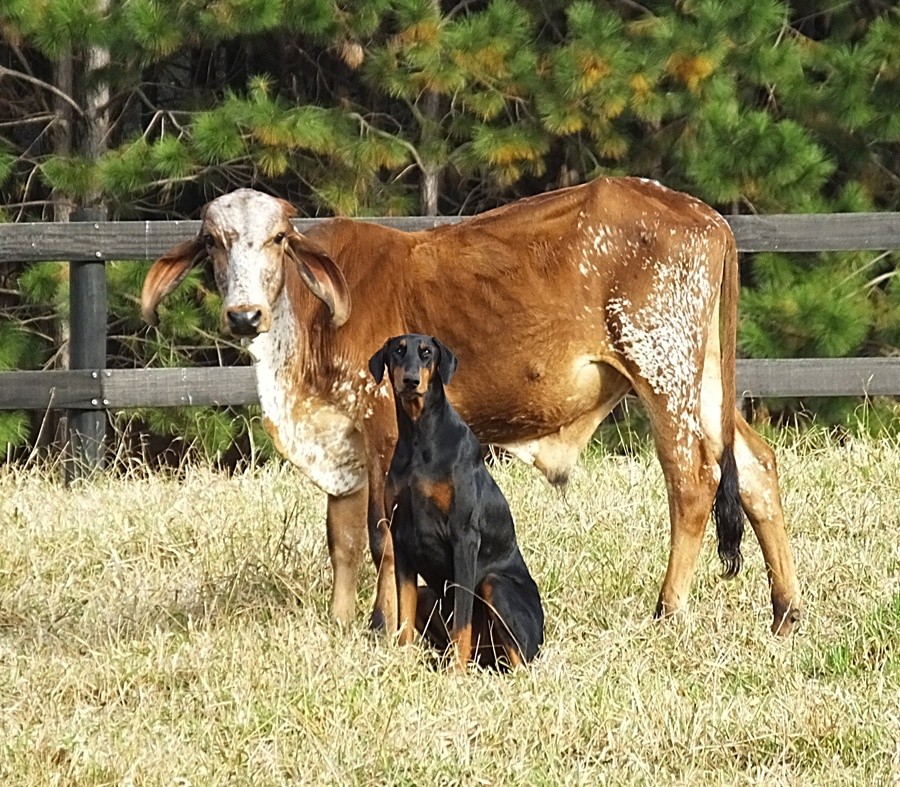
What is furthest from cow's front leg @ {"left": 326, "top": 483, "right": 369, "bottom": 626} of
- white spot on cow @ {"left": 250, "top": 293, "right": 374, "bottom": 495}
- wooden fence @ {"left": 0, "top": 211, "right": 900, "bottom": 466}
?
wooden fence @ {"left": 0, "top": 211, "right": 900, "bottom": 466}

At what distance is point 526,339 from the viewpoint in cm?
587

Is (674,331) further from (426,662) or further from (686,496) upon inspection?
(426,662)

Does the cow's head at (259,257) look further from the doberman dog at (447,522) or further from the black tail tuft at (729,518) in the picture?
the black tail tuft at (729,518)

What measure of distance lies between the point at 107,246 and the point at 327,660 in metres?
4.29

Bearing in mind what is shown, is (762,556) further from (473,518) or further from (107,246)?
(107,246)

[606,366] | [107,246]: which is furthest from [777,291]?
[606,366]

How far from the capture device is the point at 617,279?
233 inches

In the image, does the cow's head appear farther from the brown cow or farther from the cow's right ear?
the cow's right ear

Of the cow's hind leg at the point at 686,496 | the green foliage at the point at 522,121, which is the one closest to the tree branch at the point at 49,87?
the green foliage at the point at 522,121

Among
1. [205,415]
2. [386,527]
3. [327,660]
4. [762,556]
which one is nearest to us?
[327,660]

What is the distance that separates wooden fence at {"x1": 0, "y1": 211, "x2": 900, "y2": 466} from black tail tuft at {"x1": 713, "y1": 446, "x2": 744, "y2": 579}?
2909 mm

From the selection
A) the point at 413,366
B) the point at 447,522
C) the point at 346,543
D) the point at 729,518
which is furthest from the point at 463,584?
the point at 729,518

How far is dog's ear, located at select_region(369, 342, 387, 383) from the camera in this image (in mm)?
5254

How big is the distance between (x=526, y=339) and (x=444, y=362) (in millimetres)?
686
